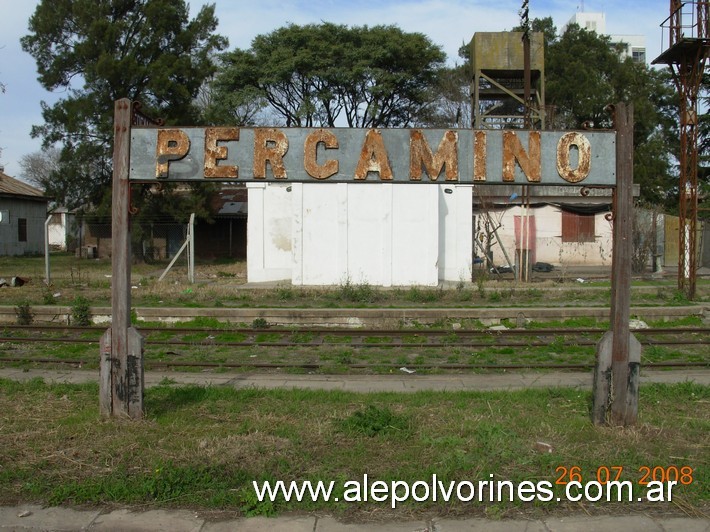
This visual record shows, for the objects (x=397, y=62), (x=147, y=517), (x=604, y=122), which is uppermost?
(x=397, y=62)

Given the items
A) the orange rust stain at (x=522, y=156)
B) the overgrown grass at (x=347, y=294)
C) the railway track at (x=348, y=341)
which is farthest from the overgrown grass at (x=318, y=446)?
the overgrown grass at (x=347, y=294)

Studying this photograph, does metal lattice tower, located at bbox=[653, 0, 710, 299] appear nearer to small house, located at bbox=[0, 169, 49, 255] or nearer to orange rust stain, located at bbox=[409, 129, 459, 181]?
orange rust stain, located at bbox=[409, 129, 459, 181]

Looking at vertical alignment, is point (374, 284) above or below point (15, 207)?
below

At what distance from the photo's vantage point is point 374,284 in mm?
21016

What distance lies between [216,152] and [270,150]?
559 millimetres

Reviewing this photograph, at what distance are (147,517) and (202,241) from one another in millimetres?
35299

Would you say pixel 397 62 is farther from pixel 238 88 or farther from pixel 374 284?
pixel 374 284

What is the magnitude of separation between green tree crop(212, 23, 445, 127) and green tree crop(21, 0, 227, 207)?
7270 millimetres

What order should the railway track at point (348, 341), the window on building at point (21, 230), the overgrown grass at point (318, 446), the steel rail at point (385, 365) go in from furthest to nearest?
1. the window on building at point (21, 230)
2. the railway track at point (348, 341)
3. the steel rail at point (385, 365)
4. the overgrown grass at point (318, 446)

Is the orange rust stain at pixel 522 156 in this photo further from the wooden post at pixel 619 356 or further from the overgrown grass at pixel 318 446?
the overgrown grass at pixel 318 446

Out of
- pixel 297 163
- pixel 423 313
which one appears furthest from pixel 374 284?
pixel 297 163

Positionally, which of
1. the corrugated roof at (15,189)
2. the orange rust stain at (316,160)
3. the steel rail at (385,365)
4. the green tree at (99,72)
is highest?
the green tree at (99,72)

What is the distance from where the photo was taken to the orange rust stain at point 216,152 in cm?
684

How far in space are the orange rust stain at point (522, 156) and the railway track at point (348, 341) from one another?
4.07 metres
